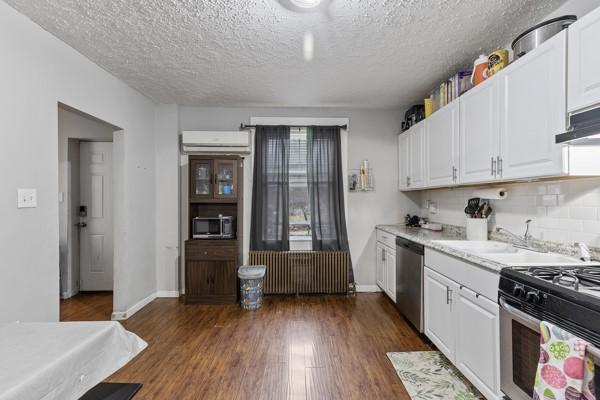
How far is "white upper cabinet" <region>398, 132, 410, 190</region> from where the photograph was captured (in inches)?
155

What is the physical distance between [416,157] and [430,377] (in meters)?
2.34

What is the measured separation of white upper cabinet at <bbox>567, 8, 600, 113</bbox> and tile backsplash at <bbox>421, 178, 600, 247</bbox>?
0.64 m

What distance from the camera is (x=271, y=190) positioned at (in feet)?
13.4

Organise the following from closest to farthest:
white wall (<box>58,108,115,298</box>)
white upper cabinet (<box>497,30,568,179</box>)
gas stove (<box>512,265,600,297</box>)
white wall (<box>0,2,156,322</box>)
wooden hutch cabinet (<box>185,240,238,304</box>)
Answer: gas stove (<box>512,265,600,297</box>) → white upper cabinet (<box>497,30,568,179</box>) → white wall (<box>0,2,156,322</box>) → wooden hutch cabinet (<box>185,240,238,304</box>) → white wall (<box>58,108,115,298</box>)

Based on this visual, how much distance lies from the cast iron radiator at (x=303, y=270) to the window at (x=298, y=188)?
33 centimetres

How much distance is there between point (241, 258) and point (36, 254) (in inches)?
89.4

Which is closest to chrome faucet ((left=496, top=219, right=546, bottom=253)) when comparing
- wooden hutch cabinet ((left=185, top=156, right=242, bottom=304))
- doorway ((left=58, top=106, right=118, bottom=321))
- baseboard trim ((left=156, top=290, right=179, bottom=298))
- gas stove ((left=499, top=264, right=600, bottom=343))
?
gas stove ((left=499, top=264, right=600, bottom=343))

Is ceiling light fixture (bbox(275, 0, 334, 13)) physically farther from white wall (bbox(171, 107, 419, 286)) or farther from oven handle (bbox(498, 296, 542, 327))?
white wall (bbox(171, 107, 419, 286))

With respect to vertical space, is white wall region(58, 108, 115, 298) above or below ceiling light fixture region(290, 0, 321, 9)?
below

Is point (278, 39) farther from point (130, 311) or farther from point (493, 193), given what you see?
point (130, 311)

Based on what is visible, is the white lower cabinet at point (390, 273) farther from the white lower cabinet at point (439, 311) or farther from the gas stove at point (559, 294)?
the gas stove at point (559, 294)

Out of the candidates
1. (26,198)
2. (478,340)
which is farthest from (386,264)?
(26,198)

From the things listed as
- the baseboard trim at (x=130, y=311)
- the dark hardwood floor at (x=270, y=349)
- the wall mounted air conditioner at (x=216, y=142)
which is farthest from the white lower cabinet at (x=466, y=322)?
the baseboard trim at (x=130, y=311)

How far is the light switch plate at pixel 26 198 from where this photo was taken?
1.98 metres
